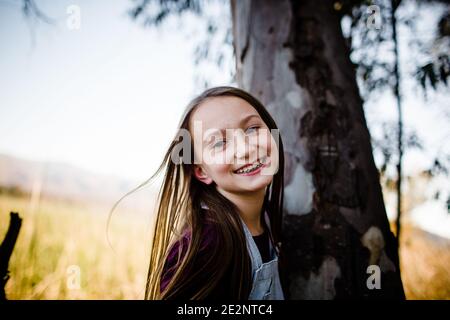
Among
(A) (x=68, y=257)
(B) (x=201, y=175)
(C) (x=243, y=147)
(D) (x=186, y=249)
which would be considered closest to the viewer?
(D) (x=186, y=249)

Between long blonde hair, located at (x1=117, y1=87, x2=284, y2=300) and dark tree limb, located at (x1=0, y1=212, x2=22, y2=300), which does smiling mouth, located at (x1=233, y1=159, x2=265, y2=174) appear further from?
dark tree limb, located at (x1=0, y1=212, x2=22, y2=300)

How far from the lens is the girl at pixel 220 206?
2.96 feet

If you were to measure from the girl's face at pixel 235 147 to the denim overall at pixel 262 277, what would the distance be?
0.51ft

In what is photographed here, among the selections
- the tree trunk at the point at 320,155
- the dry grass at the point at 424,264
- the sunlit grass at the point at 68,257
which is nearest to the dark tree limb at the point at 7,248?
the sunlit grass at the point at 68,257

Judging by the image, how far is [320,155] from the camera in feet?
3.94

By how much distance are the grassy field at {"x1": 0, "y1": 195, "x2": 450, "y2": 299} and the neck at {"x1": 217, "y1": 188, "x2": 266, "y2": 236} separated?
2.72 feet

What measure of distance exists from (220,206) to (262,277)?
0.31 meters

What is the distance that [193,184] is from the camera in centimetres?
119

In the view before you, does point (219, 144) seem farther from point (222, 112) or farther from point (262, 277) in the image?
point (262, 277)

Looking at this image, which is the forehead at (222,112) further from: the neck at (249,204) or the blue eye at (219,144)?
the neck at (249,204)

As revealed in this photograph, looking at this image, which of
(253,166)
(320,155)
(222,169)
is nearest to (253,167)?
(253,166)
